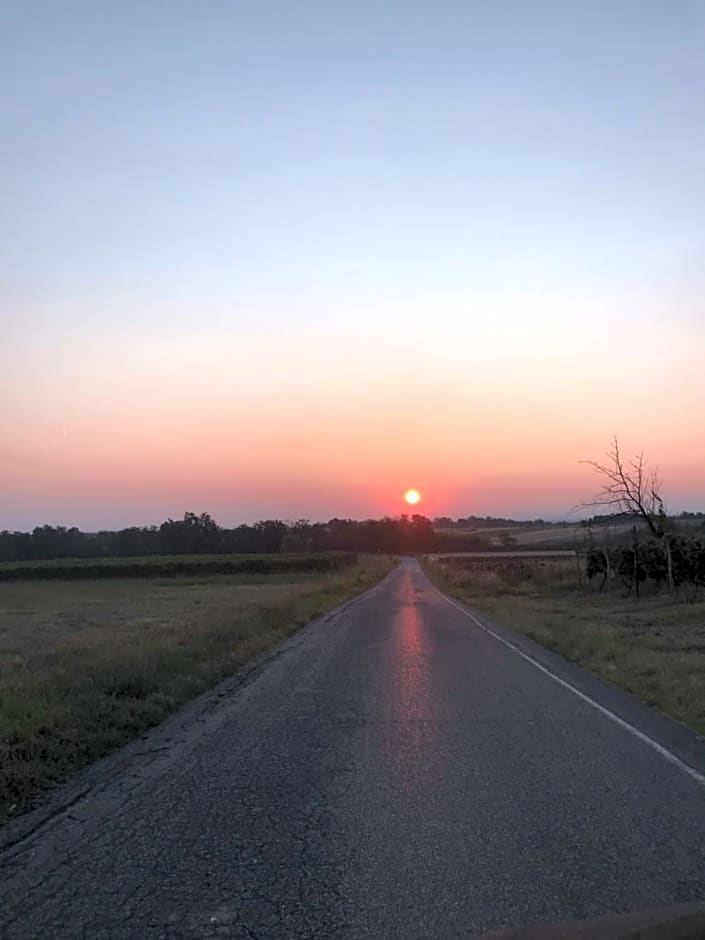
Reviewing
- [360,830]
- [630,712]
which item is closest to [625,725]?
[630,712]

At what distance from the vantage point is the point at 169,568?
89875mm

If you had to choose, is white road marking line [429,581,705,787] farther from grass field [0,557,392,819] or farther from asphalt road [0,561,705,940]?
grass field [0,557,392,819]

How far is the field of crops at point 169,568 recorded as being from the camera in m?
89.2

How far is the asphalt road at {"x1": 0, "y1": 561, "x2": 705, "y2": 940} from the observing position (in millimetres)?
4766

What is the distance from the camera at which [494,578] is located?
54.8 m

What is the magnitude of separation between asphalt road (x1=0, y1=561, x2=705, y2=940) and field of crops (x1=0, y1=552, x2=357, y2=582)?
3068 inches

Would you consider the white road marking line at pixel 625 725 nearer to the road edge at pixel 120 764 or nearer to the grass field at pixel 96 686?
the road edge at pixel 120 764

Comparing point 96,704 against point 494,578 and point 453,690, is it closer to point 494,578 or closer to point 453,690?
point 453,690

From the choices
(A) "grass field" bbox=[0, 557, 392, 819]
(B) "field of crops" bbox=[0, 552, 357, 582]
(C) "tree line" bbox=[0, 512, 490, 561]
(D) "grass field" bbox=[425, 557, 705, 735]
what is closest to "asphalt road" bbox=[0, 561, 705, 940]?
(A) "grass field" bbox=[0, 557, 392, 819]

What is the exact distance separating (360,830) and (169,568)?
86046 mm

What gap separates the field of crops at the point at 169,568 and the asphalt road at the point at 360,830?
3068 inches

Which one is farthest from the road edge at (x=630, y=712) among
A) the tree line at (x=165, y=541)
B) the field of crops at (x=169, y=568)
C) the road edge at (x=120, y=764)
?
the tree line at (x=165, y=541)

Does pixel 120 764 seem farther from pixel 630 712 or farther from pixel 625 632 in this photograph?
pixel 625 632

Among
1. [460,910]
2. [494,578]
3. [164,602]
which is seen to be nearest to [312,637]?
[460,910]
